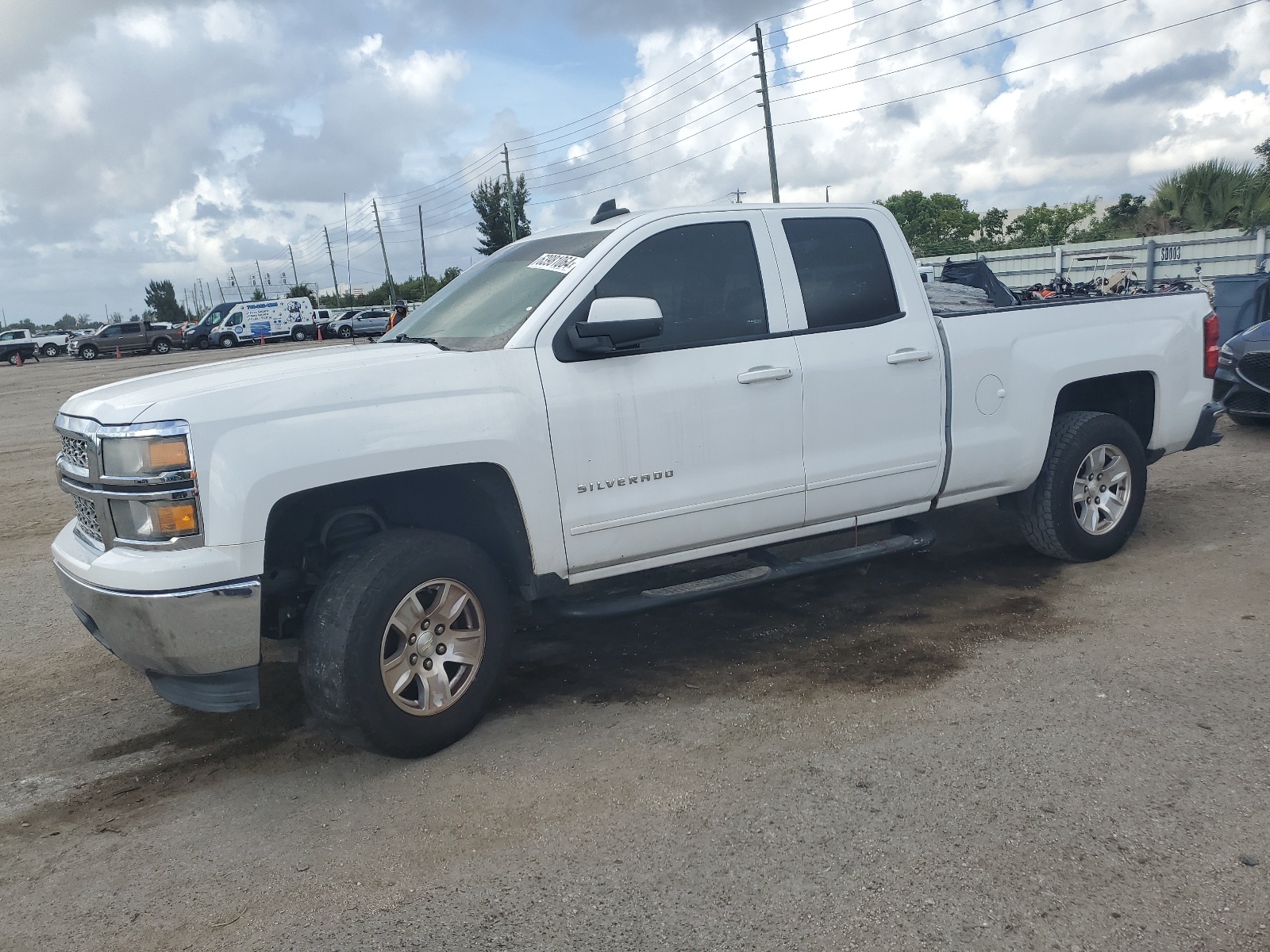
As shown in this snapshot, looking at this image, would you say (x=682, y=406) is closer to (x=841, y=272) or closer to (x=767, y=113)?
(x=841, y=272)

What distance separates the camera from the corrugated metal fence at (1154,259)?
19344mm

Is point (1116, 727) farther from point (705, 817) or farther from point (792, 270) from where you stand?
point (792, 270)

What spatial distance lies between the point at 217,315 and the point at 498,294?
5113 cm

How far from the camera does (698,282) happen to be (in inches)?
172

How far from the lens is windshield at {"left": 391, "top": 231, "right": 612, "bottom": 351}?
413cm

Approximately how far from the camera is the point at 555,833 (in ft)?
10.5

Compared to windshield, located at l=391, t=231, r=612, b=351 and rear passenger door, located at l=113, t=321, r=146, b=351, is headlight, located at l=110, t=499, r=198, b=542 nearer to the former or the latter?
windshield, located at l=391, t=231, r=612, b=351

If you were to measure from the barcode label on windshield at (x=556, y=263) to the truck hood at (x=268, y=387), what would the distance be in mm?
651

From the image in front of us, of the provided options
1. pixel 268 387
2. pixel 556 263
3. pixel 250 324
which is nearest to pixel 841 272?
pixel 556 263

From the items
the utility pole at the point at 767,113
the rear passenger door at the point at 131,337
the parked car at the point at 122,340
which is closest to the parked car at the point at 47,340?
the parked car at the point at 122,340

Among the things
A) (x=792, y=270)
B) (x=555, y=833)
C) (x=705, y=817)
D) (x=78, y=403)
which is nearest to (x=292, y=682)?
(x=78, y=403)

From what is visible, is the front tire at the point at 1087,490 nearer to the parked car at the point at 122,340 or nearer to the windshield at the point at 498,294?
the windshield at the point at 498,294

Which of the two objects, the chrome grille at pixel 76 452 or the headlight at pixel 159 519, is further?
the chrome grille at pixel 76 452

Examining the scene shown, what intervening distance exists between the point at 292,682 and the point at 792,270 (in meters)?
2.97
